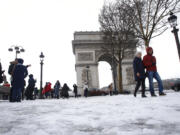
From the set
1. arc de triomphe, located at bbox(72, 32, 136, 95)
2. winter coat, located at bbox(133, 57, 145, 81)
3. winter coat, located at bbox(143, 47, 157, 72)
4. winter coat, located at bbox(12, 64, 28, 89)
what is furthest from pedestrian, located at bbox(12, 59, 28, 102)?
arc de triomphe, located at bbox(72, 32, 136, 95)

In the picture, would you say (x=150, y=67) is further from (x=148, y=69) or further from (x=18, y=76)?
(x=18, y=76)

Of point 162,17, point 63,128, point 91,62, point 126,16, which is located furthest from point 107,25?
point 63,128

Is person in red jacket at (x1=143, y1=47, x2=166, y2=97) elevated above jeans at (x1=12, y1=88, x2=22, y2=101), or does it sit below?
above

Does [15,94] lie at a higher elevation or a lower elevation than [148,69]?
lower

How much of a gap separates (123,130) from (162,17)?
13311 millimetres

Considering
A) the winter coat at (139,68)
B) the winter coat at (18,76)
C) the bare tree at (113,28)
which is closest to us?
the winter coat at (139,68)

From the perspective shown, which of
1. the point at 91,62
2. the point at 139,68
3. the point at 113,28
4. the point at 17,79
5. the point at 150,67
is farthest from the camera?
the point at 91,62

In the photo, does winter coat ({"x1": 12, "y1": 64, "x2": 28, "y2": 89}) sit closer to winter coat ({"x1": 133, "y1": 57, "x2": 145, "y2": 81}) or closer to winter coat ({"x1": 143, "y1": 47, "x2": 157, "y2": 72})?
winter coat ({"x1": 133, "y1": 57, "x2": 145, "y2": 81})

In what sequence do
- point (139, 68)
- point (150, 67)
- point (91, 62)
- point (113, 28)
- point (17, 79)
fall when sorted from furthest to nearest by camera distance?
point (91, 62)
point (113, 28)
point (17, 79)
point (139, 68)
point (150, 67)

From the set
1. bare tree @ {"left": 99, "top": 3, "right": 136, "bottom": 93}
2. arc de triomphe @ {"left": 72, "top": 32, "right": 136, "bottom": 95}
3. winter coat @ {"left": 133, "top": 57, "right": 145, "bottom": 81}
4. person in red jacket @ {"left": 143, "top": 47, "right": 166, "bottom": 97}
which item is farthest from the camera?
arc de triomphe @ {"left": 72, "top": 32, "right": 136, "bottom": 95}

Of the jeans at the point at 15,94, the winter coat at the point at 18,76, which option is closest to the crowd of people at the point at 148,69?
the winter coat at the point at 18,76

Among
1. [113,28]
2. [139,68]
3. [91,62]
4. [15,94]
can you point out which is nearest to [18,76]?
[15,94]

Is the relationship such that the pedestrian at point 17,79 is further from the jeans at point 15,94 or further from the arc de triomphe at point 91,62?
the arc de triomphe at point 91,62

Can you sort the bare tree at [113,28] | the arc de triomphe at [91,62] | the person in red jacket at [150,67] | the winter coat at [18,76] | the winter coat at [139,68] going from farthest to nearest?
the arc de triomphe at [91,62], the bare tree at [113,28], the winter coat at [18,76], the winter coat at [139,68], the person in red jacket at [150,67]
